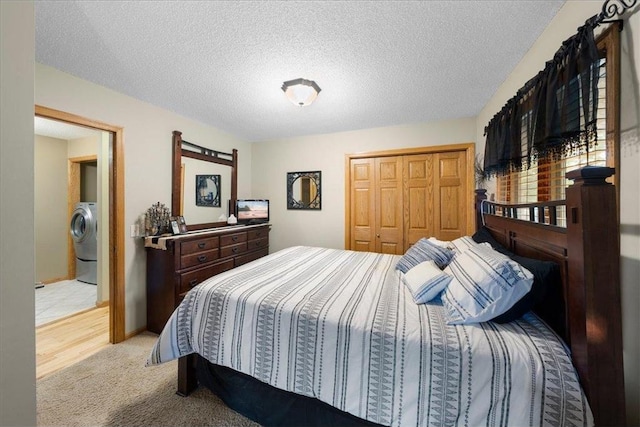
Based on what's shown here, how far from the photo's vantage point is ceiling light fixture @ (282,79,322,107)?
6.93 feet

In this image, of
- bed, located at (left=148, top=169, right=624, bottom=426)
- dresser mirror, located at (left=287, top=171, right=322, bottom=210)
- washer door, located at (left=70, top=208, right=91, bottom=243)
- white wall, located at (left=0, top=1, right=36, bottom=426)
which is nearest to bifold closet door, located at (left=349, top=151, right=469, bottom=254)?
dresser mirror, located at (left=287, top=171, right=322, bottom=210)

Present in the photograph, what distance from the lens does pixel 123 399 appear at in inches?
65.6

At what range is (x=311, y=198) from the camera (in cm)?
395

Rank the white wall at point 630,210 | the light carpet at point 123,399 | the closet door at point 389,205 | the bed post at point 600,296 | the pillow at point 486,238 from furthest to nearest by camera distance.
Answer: the closet door at point 389,205
the pillow at point 486,238
the light carpet at point 123,399
the white wall at point 630,210
the bed post at point 600,296

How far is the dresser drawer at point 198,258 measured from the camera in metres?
2.55

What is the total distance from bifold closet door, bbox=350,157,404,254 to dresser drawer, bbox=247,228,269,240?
1.42 meters

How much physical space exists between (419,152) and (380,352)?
2948mm

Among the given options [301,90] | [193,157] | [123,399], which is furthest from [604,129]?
Result: [193,157]

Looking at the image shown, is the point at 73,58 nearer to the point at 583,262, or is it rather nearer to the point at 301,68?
the point at 301,68

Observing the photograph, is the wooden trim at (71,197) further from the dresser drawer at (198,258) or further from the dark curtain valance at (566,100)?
the dark curtain valance at (566,100)

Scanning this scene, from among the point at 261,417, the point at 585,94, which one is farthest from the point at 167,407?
the point at 585,94

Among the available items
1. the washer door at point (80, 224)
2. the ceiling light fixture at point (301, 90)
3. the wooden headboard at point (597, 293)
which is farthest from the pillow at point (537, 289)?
the washer door at point (80, 224)

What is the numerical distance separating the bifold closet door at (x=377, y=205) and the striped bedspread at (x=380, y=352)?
6.28ft

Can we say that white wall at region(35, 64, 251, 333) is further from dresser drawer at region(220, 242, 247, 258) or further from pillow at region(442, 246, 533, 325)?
pillow at region(442, 246, 533, 325)
